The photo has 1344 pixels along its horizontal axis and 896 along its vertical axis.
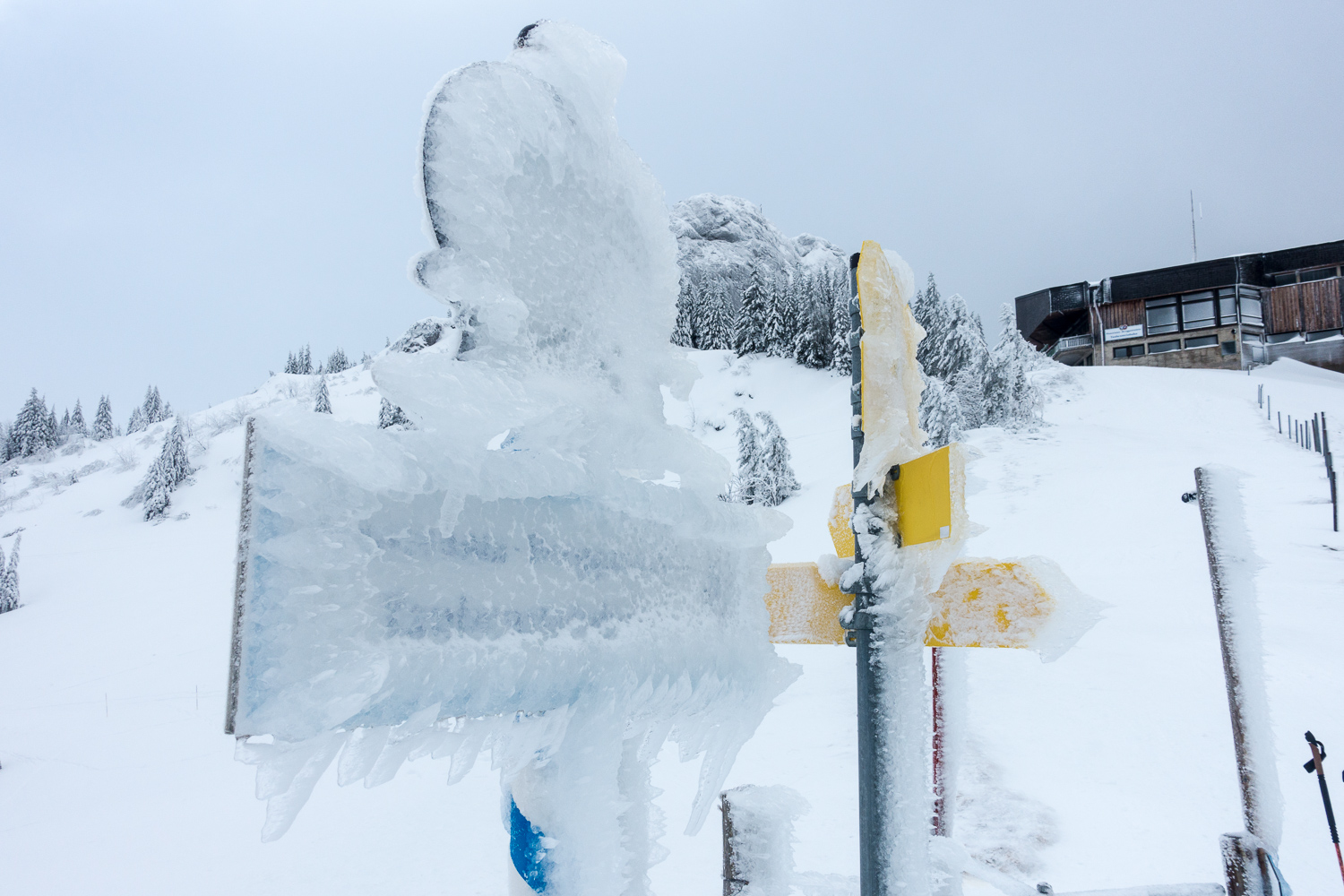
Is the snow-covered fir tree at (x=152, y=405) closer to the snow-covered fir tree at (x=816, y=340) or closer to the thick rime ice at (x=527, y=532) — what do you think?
the snow-covered fir tree at (x=816, y=340)

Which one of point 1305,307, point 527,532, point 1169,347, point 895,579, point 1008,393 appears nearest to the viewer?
point 527,532

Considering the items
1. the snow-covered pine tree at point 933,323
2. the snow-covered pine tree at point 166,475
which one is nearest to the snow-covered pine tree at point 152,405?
the snow-covered pine tree at point 166,475

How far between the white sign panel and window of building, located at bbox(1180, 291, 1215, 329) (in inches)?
58.9

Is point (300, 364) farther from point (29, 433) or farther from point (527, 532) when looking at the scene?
point (527, 532)

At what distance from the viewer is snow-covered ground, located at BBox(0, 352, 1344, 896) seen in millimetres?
3760

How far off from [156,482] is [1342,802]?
902 inches

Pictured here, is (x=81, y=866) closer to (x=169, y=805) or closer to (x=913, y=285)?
(x=169, y=805)

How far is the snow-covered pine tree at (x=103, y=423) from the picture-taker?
3077cm

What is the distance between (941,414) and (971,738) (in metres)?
9.35

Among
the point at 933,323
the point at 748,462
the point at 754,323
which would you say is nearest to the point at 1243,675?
the point at 748,462

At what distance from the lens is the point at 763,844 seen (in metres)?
1.54

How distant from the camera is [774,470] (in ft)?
47.3

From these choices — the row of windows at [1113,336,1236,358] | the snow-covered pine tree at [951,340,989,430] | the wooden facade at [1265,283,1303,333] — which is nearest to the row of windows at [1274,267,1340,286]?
the wooden facade at [1265,283,1303,333]

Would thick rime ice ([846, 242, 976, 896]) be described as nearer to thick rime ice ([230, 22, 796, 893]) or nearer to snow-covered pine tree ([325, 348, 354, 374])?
thick rime ice ([230, 22, 796, 893])
